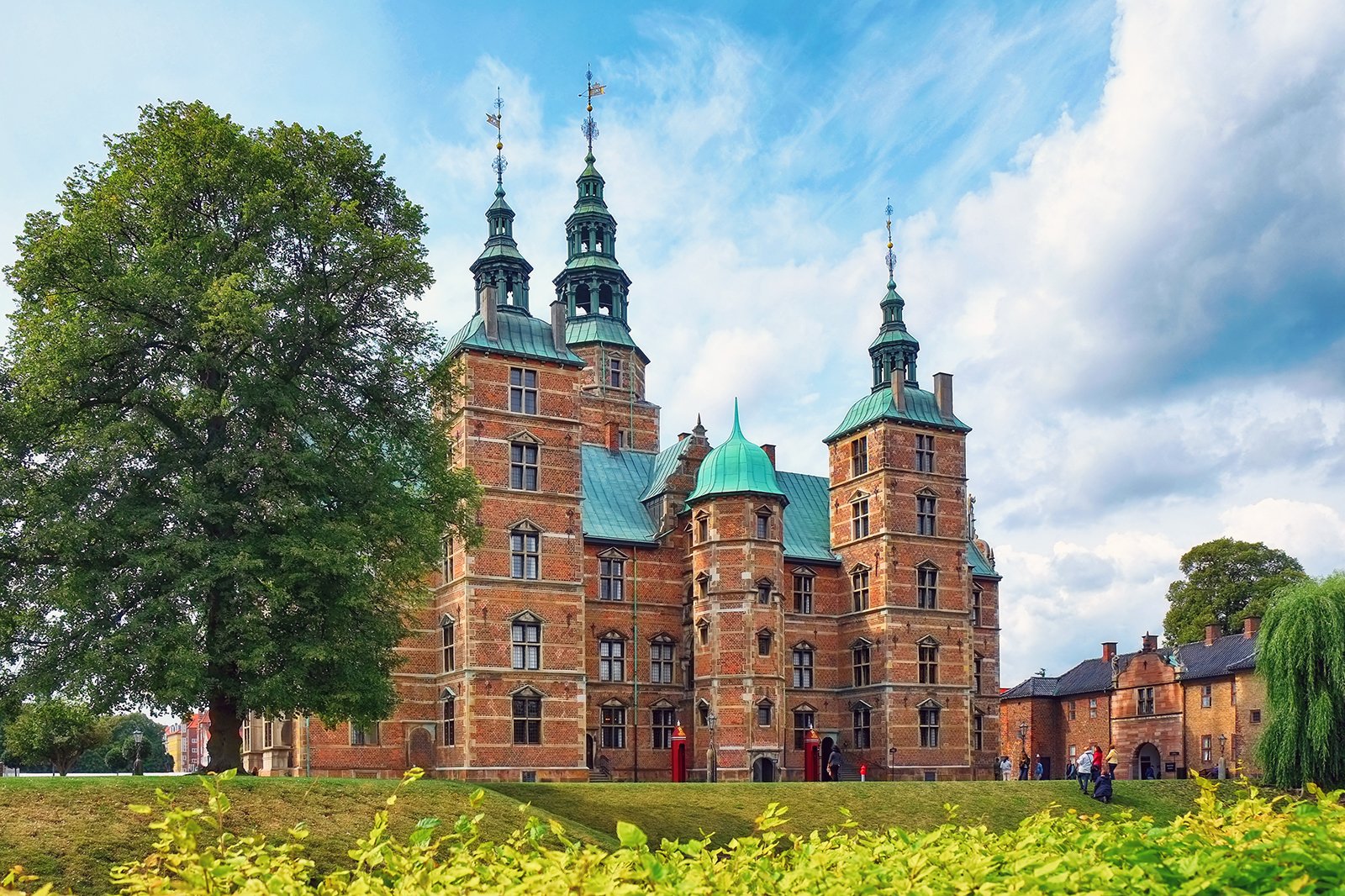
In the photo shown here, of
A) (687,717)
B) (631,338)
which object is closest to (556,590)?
(687,717)

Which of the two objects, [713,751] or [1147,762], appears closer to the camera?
[713,751]

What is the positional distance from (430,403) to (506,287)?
16.2 m

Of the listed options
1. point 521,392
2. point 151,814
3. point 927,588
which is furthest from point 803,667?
point 151,814

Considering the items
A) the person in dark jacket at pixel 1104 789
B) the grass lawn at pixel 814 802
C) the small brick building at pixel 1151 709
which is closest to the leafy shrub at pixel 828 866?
the grass lawn at pixel 814 802

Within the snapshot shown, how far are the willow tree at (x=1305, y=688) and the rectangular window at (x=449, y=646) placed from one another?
2651 centimetres

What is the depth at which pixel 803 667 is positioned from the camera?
158 feet

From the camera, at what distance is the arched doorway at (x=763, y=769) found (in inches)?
1654

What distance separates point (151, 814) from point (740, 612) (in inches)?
1044

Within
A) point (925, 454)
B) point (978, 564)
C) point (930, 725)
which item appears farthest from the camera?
point (978, 564)

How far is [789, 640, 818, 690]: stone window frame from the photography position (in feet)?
157

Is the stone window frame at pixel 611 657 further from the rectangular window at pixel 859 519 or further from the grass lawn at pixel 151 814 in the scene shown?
the grass lawn at pixel 151 814

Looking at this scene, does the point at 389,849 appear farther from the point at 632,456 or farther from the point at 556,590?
the point at 632,456

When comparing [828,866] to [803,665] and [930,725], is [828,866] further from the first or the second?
[930,725]

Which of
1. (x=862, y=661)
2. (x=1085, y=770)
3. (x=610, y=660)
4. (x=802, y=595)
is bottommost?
(x=1085, y=770)
